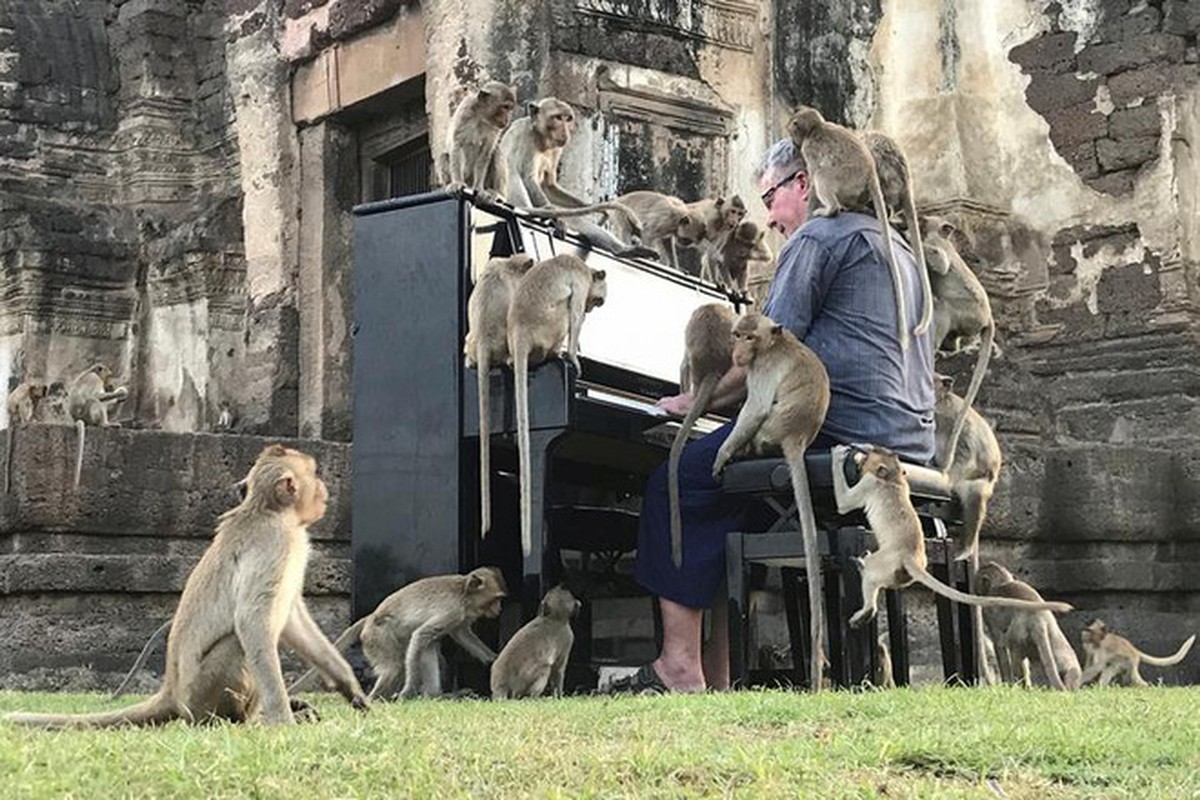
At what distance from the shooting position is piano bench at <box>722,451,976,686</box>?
5.86m

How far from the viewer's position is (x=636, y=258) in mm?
7668

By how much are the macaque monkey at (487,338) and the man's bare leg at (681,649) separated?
725mm

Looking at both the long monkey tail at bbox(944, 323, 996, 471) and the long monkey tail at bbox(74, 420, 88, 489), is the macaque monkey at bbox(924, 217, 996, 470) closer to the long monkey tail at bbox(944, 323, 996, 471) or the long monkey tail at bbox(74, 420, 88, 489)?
the long monkey tail at bbox(944, 323, 996, 471)

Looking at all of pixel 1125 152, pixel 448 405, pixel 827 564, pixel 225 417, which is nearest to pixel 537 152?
pixel 448 405

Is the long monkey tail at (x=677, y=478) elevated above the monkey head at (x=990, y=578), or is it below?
above

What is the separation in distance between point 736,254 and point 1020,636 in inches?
90.1

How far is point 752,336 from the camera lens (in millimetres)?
6000

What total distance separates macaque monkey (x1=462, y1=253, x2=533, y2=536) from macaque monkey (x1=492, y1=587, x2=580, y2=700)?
1.26ft

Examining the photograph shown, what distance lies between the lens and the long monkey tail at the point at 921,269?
6.43 m

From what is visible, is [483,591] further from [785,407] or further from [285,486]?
[285,486]

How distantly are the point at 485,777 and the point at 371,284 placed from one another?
12.7ft

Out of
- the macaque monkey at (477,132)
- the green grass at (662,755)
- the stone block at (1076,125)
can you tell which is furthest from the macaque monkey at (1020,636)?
the stone block at (1076,125)

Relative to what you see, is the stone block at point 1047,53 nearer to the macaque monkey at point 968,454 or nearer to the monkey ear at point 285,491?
the macaque monkey at point 968,454

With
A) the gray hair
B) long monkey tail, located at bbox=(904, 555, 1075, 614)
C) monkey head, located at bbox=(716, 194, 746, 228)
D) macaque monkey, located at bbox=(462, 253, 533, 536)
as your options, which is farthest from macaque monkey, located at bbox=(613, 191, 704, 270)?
long monkey tail, located at bbox=(904, 555, 1075, 614)
